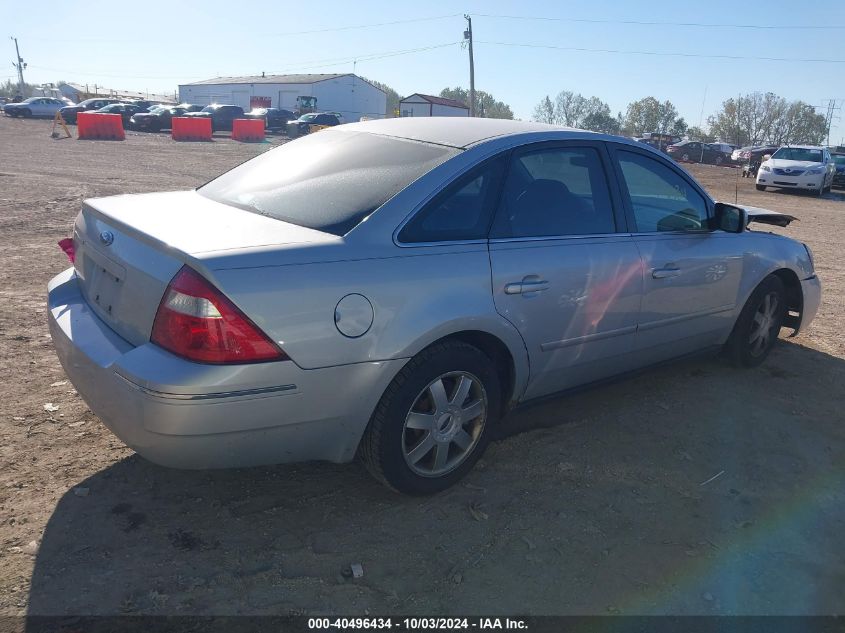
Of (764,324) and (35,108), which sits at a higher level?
(35,108)

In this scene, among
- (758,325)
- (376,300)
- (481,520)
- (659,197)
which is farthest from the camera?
(758,325)

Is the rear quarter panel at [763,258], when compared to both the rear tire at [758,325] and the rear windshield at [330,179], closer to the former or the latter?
the rear tire at [758,325]

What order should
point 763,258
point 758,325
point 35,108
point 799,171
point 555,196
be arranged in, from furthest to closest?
point 35,108
point 799,171
point 758,325
point 763,258
point 555,196

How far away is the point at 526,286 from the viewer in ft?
10.4

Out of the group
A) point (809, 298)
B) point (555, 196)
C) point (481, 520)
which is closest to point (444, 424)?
point (481, 520)

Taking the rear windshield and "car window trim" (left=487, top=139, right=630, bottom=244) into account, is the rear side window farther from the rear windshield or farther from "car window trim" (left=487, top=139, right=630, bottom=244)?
"car window trim" (left=487, top=139, right=630, bottom=244)

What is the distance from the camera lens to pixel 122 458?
3291 millimetres

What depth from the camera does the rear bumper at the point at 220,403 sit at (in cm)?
238

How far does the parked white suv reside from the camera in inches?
813

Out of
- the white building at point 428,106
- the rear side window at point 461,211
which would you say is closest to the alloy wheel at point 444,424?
the rear side window at point 461,211

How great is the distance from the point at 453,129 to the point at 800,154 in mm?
22419

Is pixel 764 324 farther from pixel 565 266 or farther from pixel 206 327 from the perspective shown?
pixel 206 327

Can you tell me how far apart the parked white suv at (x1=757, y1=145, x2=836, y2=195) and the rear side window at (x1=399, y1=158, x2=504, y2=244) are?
68.6ft

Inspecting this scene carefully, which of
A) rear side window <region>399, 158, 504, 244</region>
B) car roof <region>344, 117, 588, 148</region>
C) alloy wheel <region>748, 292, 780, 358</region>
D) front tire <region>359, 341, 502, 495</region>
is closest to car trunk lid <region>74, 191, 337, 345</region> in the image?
rear side window <region>399, 158, 504, 244</region>
